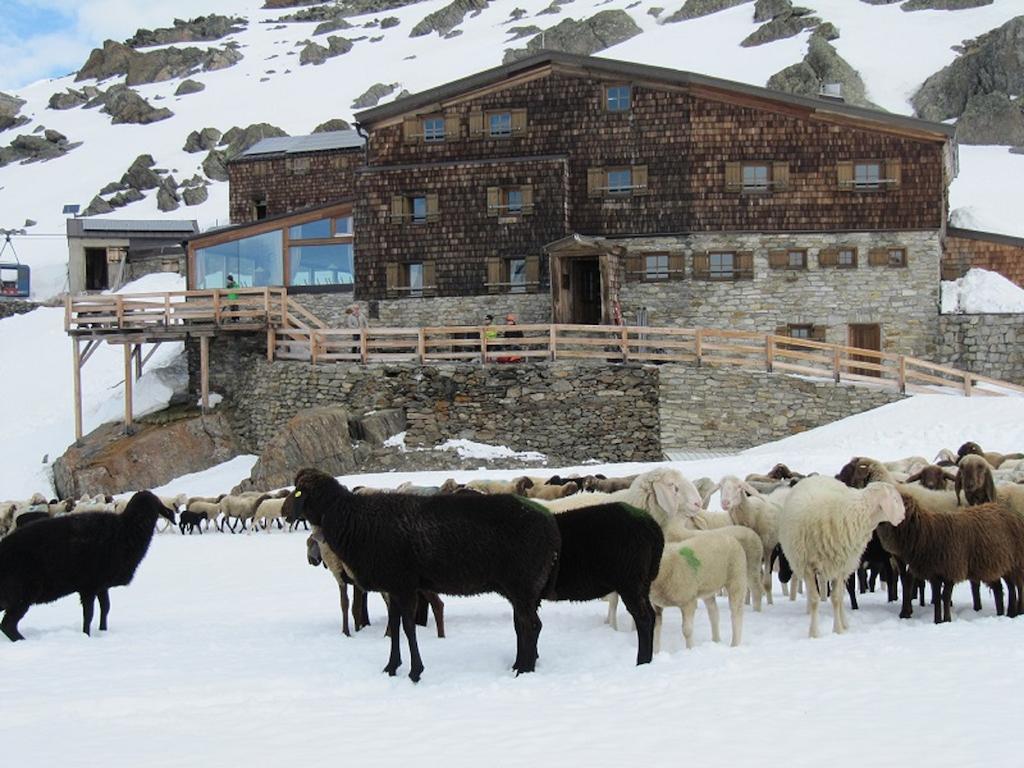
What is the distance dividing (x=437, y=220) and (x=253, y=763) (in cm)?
3068

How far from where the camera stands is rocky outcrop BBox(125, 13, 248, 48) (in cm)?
12200

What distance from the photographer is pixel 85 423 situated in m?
40.2

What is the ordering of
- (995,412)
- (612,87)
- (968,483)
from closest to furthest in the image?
(968,483), (995,412), (612,87)

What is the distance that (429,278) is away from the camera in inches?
Result: 1464

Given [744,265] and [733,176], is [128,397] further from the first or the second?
[733,176]

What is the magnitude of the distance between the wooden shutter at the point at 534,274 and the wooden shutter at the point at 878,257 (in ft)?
31.7

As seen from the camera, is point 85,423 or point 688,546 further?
point 85,423

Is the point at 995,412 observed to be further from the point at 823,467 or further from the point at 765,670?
the point at 765,670

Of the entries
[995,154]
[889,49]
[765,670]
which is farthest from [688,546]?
[889,49]

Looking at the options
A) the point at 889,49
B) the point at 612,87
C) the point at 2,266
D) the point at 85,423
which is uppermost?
the point at 889,49

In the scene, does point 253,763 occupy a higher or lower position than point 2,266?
lower

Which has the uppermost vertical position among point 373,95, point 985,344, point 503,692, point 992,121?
point 373,95

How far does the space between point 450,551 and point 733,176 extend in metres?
27.7

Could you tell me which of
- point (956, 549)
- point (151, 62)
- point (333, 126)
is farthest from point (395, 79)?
A: point (956, 549)
